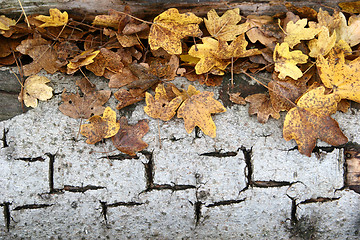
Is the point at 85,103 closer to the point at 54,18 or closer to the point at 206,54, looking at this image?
the point at 54,18

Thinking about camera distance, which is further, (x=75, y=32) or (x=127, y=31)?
(x=75, y=32)

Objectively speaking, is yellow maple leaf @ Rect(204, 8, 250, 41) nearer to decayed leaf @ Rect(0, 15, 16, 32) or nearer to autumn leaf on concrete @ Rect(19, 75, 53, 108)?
autumn leaf on concrete @ Rect(19, 75, 53, 108)

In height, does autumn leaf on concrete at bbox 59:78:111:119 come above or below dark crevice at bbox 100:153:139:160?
above

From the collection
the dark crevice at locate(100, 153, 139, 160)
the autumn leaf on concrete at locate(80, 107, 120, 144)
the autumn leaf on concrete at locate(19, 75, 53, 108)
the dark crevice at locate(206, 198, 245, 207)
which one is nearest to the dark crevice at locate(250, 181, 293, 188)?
the dark crevice at locate(206, 198, 245, 207)

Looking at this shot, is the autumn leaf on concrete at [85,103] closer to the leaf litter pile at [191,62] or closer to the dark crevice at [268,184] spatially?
the leaf litter pile at [191,62]

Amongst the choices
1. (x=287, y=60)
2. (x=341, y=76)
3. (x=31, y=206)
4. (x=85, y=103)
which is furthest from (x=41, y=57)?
(x=341, y=76)

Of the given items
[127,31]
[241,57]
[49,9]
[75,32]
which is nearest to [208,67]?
[241,57]

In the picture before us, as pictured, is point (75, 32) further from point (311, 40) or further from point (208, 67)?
point (311, 40)
